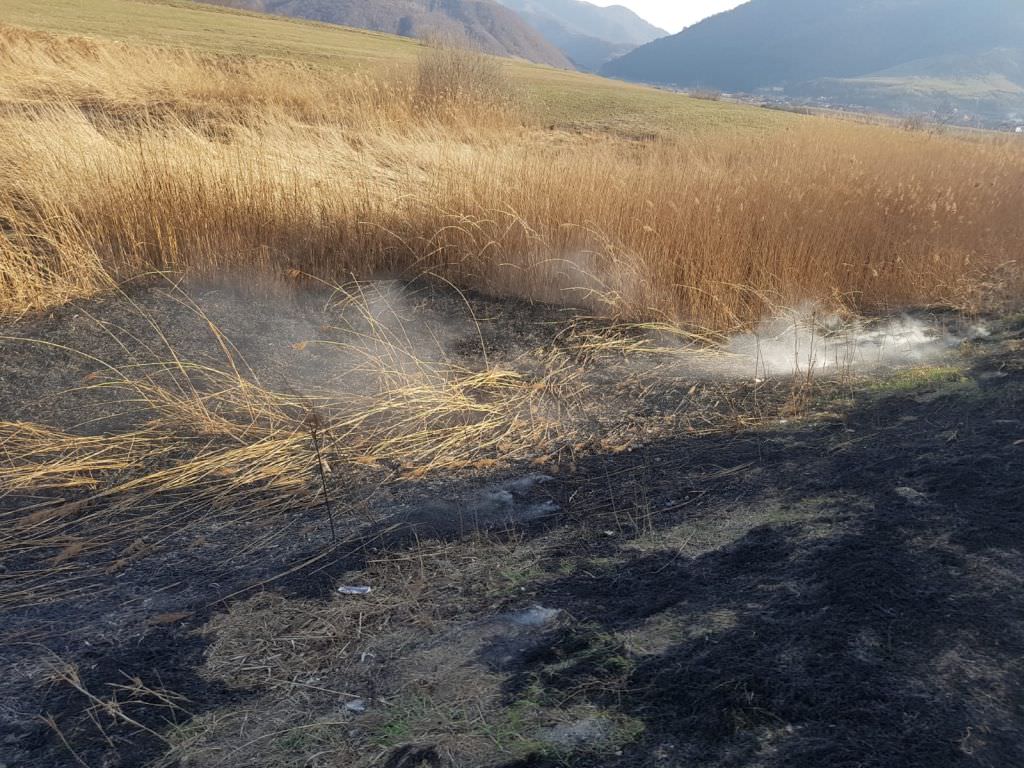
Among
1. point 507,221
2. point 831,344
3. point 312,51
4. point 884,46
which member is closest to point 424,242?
point 507,221

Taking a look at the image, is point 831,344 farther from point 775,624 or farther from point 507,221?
point 775,624

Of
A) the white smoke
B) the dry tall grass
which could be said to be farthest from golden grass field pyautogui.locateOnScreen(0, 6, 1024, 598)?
the white smoke

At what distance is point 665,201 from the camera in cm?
617

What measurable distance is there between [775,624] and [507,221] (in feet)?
14.3

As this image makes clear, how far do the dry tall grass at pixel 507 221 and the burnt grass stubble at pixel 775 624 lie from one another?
253 cm

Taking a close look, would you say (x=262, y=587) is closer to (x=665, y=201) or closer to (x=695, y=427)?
(x=695, y=427)

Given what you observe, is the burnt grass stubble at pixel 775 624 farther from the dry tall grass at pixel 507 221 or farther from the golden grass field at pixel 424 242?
the dry tall grass at pixel 507 221

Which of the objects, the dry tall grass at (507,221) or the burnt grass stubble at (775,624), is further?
the dry tall grass at (507,221)

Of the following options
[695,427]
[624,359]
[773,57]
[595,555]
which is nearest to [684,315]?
[624,359]

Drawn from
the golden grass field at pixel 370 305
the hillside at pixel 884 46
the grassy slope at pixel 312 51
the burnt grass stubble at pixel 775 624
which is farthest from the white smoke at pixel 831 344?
the hillside at pixel 884 46

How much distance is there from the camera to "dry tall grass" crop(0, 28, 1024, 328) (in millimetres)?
5270

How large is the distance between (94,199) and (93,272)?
0.63 m

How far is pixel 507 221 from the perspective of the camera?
600 centimetres

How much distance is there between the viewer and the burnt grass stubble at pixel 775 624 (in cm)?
177
